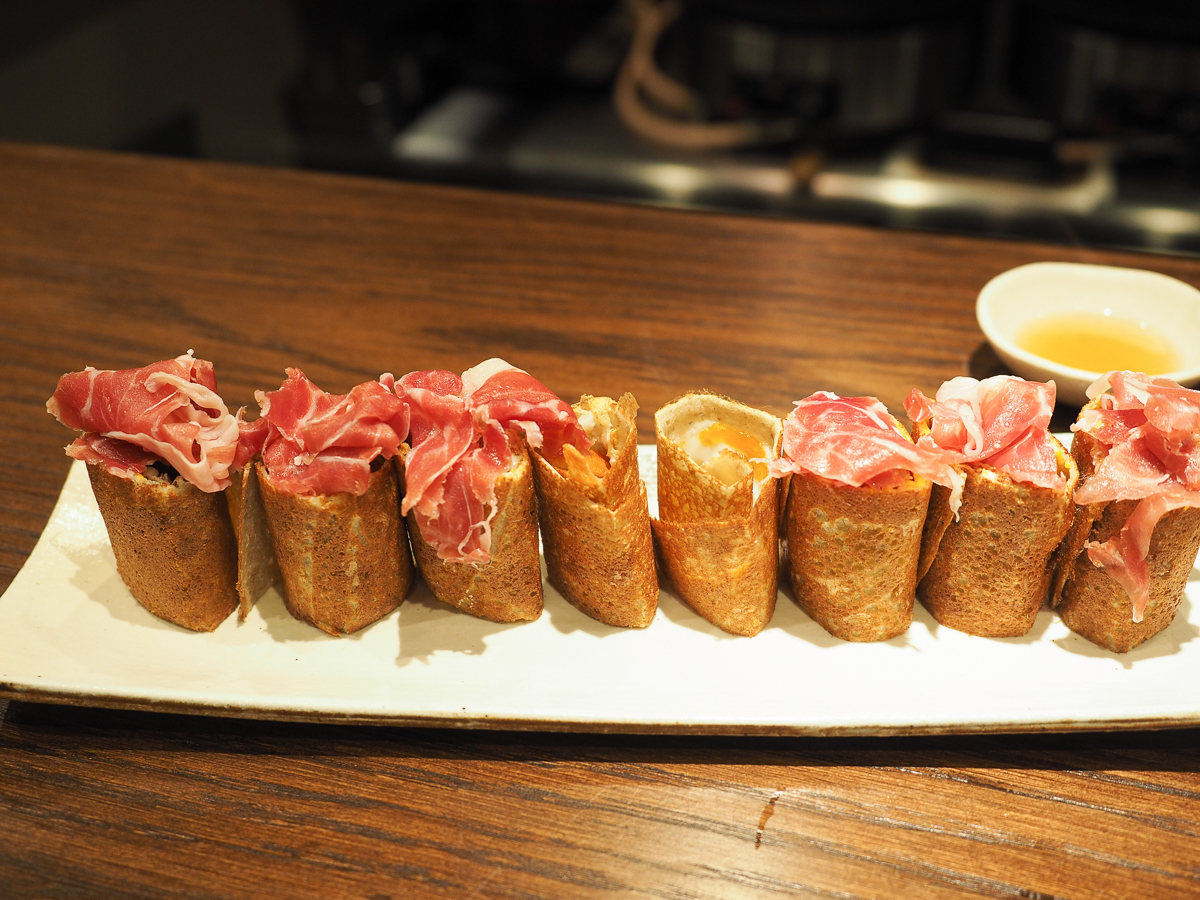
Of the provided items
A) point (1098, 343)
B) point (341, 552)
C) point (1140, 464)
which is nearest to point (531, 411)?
point (341, 552)

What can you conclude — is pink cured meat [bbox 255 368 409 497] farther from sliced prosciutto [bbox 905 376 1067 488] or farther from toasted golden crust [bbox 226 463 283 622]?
sliced prosciutto [bbox 905 376 1067 488]

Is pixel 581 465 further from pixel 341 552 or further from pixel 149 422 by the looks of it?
pixel 149 422

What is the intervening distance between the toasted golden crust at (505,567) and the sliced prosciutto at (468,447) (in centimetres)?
3

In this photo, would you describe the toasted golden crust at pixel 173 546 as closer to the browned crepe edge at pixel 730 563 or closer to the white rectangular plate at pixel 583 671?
the white rectangular plate at pixel 583 671

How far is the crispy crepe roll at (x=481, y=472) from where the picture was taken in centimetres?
153

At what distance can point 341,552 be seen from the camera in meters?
1.61

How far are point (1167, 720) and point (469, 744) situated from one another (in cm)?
105

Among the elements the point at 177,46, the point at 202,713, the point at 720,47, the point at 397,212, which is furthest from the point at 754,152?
the point at 202,713

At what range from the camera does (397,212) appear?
309 centimetres

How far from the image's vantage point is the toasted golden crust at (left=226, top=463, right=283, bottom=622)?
5.28 ft

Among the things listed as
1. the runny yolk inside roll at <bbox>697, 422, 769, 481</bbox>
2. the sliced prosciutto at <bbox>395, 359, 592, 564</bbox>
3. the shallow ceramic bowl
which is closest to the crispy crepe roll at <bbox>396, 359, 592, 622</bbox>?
the sliced prosciutto at <bbox>395, 359, 592, 564</bbox>

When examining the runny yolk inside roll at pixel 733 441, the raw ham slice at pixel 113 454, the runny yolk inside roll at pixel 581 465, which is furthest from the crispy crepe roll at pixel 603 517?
the raw ham slice at pixel 113 454

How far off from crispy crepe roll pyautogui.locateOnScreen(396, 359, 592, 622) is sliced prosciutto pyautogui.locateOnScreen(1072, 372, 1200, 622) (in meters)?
0.79

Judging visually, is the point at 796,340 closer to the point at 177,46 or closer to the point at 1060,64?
the point at 1060,64
